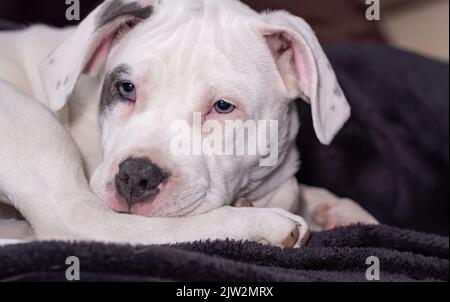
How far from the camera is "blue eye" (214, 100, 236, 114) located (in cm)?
177

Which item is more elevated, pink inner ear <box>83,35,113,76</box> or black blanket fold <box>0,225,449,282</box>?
pink inner ear <box>83,35,113,76</box>

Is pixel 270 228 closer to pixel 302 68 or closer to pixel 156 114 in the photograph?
pixel 156 114

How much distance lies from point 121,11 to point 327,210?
91cm

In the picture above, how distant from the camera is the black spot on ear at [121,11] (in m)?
1.85

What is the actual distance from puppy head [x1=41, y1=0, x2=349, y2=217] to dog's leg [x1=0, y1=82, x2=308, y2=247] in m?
0.05

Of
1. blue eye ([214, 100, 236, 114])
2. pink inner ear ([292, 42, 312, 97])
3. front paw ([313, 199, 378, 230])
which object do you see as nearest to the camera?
blue eye ([214, 100, 236, 114])

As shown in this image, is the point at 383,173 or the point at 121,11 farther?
the point at 383,173

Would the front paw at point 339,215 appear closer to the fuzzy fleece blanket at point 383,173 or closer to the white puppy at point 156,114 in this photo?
the fuzzy fleece blanket at point 383,173

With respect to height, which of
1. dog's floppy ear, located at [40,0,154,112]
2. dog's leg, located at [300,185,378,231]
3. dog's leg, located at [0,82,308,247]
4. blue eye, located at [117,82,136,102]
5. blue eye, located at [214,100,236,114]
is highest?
dog's floppy ear, located at [40,0,154,112]

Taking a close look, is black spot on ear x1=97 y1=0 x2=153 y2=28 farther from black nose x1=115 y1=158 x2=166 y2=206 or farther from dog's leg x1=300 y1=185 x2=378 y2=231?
dog's leg x1=300 y1=185 x2=378 y2=231

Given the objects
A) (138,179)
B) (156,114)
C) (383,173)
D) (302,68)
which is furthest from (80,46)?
(383,173)

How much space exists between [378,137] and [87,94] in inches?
47.1

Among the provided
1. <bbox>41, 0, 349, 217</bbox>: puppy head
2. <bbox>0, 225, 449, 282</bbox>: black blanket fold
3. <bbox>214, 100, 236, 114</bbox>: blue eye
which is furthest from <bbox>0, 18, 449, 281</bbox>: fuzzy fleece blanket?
<bbox>214, 100, 236, 114</bbox>: blue eye

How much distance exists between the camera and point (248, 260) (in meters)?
1.51
